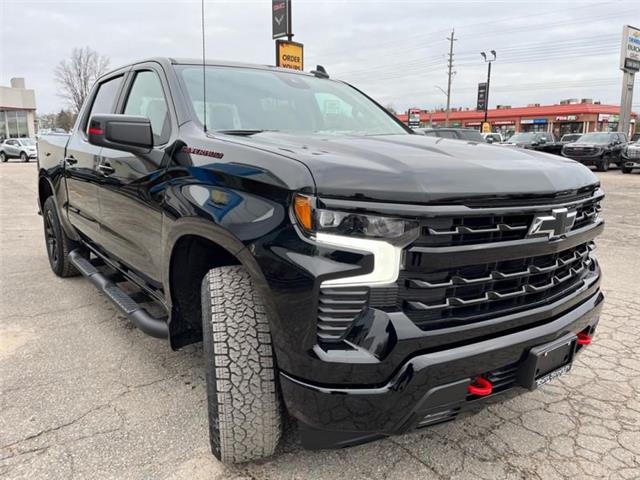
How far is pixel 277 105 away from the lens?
9.94 feet

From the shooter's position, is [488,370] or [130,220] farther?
[130,220]

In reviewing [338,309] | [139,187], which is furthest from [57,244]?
[338,309]

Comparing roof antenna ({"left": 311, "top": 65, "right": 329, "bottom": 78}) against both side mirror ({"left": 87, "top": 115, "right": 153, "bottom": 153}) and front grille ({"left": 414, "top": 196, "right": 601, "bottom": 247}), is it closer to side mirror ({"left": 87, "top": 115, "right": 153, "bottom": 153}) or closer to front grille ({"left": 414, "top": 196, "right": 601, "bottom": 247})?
side mirror ({"left": 87, "top": 115, "right": 153, "bottom": 153})

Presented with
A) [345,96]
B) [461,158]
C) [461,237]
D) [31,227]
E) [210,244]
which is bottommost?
[31,227]

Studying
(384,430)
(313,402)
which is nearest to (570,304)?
(384,430)

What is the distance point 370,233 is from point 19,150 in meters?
38.9

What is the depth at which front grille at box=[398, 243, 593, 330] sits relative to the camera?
1727 millimetres

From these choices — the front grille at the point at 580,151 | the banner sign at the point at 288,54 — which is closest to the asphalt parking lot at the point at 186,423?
the banner sign at the point at 288,54

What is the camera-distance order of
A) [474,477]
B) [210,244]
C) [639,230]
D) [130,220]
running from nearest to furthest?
[474,477], [210,244], [130,220], [639,230]

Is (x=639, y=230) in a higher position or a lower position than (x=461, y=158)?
lower

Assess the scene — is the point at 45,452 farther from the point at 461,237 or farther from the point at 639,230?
the point at 639,230

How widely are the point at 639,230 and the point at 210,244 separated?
25.9 feet

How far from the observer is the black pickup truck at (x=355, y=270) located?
1.70 meters

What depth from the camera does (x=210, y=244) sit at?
7.56ft
